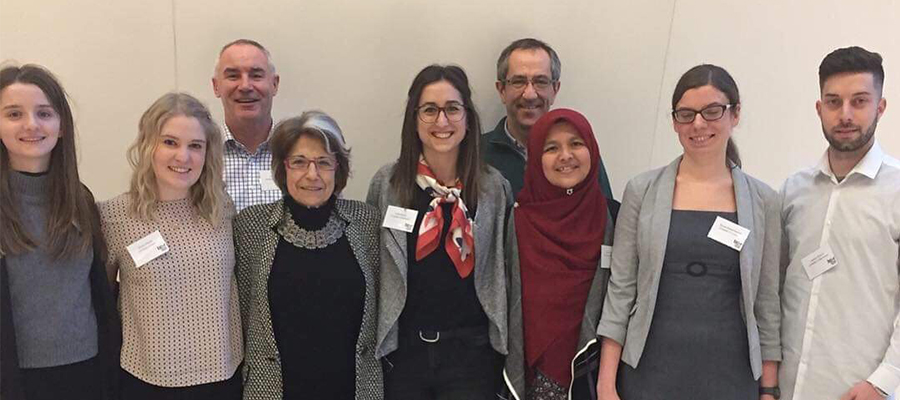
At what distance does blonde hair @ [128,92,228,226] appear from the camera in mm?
1875

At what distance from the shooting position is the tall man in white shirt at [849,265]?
190cm

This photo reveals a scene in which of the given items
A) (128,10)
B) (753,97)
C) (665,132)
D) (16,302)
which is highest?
(128,10)

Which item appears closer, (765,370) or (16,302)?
(16,302)

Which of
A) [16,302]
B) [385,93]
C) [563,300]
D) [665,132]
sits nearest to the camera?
[16,302]

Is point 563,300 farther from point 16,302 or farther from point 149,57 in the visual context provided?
point 149,57

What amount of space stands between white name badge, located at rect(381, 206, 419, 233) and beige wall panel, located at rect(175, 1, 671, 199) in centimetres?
100

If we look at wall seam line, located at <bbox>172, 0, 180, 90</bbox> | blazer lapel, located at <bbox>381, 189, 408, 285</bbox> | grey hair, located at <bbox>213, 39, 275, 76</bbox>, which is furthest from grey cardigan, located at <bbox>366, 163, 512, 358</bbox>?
wall seam line, located at <bbox>172, 0, 180, 90</bbox>

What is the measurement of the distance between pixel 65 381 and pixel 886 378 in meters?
2.64

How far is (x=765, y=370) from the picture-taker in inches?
77.3

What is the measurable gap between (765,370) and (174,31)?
2.82 m

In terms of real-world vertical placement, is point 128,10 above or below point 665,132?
above

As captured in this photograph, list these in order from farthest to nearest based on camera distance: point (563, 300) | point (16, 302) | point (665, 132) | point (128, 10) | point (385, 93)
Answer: point (665, 132), point (385, 93), point (128, 10), point (563, 300), point (16, 302)

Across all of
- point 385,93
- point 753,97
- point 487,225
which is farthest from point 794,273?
point 385,93

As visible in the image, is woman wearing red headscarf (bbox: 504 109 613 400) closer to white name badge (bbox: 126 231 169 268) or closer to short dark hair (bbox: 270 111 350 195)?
short dark hair (bbox: 270 111 350 195)
